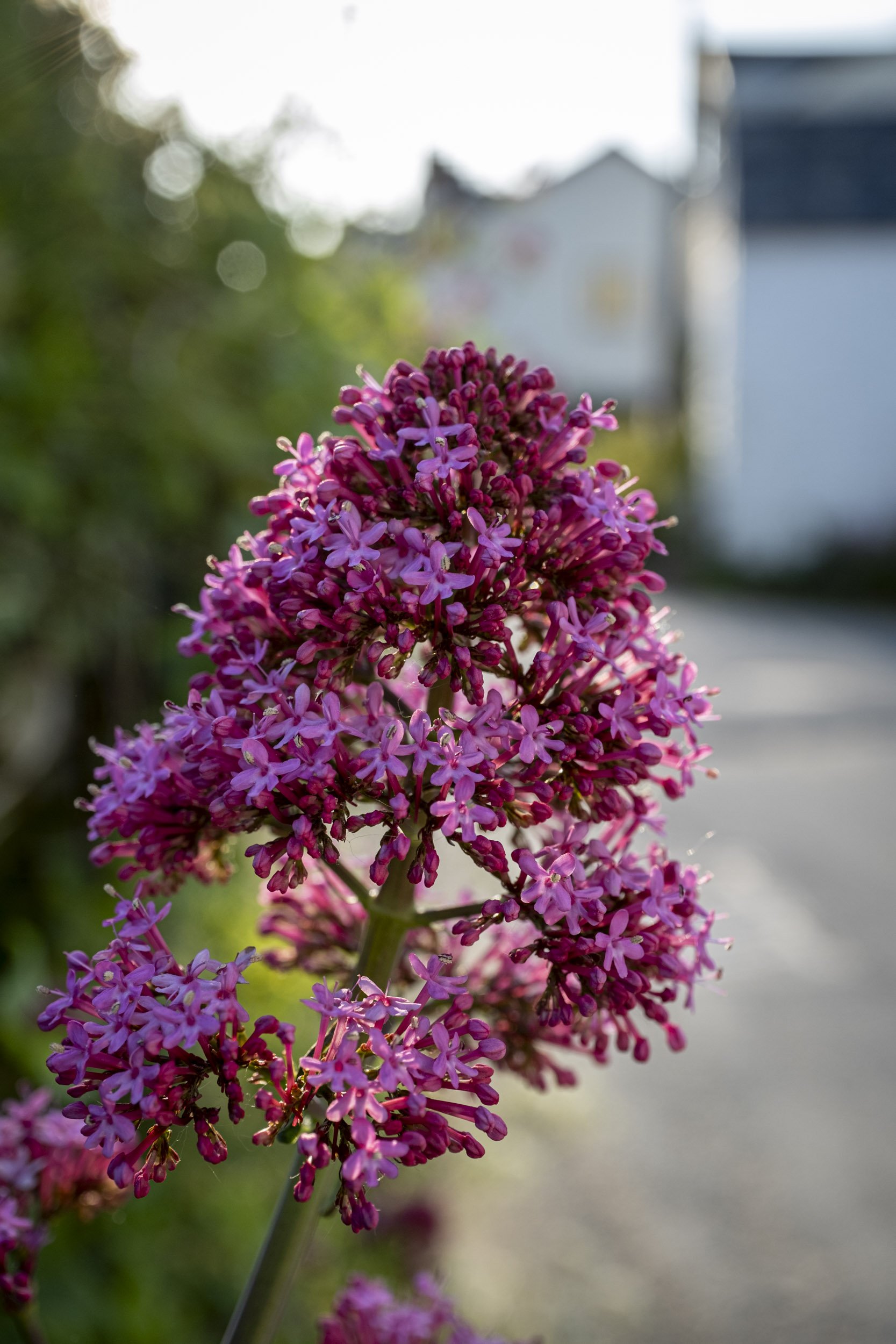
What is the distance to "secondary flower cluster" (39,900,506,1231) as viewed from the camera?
36.2 inches

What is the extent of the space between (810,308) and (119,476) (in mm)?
22183

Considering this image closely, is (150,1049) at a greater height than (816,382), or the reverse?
(816,382)

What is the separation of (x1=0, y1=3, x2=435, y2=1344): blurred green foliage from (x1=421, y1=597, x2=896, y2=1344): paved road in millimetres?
1214

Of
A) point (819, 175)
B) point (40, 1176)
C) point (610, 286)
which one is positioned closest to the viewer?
point (40, 1176)

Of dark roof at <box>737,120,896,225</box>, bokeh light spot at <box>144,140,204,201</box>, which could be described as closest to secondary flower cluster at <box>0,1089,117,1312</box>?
bokeh light spot at <box>144,140,204,201</box>

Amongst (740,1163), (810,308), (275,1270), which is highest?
(810,308)

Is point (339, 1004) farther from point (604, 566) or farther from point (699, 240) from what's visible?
point (699, 240)

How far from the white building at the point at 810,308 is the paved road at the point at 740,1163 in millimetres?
15785

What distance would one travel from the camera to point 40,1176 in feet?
4.21

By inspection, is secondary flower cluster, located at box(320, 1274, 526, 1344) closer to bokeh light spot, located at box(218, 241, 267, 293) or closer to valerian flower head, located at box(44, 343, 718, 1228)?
valerian flower head, located at box(44, 343, 718, 1228)

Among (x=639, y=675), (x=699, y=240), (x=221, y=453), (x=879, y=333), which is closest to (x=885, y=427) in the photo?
(x=879, y=333)

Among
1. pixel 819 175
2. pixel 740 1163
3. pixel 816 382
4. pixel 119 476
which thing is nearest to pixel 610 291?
pixel 816 382

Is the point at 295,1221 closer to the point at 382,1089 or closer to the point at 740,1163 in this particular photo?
the point at 382,1089

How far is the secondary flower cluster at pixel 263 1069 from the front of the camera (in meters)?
0.92
